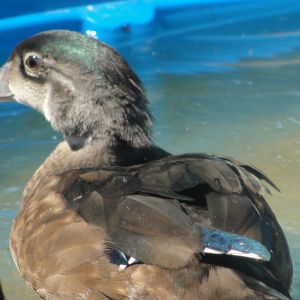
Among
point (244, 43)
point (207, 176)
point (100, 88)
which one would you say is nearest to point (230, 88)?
point (244, 43)

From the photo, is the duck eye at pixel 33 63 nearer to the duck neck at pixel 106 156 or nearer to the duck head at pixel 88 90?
the duck head at pixel 88 90

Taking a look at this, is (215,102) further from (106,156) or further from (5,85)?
(106,156)

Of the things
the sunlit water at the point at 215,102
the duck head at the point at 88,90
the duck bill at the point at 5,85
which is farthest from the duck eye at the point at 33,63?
the sunlit water at the point at 215,102

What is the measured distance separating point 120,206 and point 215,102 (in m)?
3.28

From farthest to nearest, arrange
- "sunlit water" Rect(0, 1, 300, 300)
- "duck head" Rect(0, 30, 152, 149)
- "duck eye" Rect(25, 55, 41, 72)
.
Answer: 1. "sunlit water" Rect(0, 1, 300, 300)
2. "duck eye" Rect(25, 55, 41, 72)
3. "duck head" Rect(0, 30, 152, 149)

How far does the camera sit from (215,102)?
6531 mm

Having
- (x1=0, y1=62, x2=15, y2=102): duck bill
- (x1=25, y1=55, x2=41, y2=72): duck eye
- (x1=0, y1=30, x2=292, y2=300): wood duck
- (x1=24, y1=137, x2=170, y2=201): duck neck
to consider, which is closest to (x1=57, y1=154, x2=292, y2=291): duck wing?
(x1=0, y1=30, x2=292, y2=300): wood duck

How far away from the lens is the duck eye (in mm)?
4207

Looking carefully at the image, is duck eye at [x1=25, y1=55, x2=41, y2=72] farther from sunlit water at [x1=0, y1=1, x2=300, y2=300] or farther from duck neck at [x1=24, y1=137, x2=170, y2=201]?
sunlit water at [x1=0, y1=1, x2=300, y2=300]

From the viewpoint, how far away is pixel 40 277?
11.8ft

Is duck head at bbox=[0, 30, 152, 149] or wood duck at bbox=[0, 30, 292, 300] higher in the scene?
duck head at bbox=[0, 30, 152, 149]

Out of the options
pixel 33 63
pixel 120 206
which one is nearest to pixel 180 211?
pixel 120 206

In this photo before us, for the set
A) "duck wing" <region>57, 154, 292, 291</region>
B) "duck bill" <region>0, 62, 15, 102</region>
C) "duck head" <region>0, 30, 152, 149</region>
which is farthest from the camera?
"duck bill" <region>0, 62, 15, 102</region>

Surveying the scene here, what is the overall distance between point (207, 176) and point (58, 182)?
0.71m
